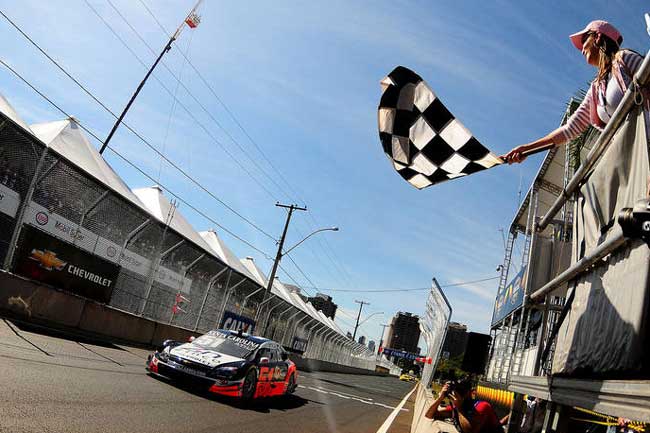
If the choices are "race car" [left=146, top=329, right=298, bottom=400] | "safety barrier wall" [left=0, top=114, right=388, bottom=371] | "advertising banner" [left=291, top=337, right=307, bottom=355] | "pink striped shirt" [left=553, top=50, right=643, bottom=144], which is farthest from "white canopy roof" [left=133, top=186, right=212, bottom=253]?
"pink striped shirt" [left=553, top=50, right=643, bottom=144]

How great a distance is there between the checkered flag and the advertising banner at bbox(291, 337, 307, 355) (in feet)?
99.7

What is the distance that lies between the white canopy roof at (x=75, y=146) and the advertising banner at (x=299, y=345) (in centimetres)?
1586

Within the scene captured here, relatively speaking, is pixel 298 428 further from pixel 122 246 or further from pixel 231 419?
pixel 122 246

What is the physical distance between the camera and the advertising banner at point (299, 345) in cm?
3391

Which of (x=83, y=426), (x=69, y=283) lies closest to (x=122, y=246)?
(x=69, y=283)

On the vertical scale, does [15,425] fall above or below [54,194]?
below

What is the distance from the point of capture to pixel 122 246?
15.9 meters

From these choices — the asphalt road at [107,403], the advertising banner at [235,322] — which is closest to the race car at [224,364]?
the asphalt road at [107,403]

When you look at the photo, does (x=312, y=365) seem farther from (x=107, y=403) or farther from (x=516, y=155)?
(x=516, y=155)

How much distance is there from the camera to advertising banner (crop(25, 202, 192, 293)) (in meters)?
13.4

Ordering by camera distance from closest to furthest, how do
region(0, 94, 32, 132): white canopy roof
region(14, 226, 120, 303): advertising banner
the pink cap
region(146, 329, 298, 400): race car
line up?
the pink cap → region(146, 329, 298, 400): race car → region(14, 226, 120, 303): advertising banner → region(0, 94, 32, 132): white canopy roof

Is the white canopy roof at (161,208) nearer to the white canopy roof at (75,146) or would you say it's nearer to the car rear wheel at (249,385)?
the white canopy roof at (75,146)

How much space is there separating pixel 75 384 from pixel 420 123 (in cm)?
535

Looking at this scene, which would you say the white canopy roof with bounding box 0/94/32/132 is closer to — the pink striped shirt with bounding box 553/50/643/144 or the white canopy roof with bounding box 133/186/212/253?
the white canopy roof with bounding box 133/186/212/253
